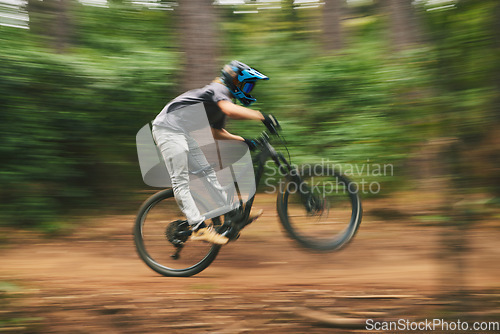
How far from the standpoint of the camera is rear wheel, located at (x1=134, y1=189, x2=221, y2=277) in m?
4.17

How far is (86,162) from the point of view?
625 centimetres

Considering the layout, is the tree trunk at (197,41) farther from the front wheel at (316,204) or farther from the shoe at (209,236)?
the shoe at (209,236)

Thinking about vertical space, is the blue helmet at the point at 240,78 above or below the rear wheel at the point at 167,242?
above

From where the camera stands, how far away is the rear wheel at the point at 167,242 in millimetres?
4172

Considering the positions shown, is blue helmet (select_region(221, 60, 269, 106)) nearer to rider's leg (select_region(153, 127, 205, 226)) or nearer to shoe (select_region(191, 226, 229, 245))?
rider's leg (select_region(153, 127, 205, 226))

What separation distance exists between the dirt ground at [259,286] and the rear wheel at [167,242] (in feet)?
0.49

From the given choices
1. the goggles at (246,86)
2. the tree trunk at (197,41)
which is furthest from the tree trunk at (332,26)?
the goggles at (246,86)

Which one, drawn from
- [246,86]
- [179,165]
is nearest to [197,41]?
[246,86]

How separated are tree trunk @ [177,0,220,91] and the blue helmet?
1456 mm

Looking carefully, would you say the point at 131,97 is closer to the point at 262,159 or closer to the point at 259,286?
the point at 262,159

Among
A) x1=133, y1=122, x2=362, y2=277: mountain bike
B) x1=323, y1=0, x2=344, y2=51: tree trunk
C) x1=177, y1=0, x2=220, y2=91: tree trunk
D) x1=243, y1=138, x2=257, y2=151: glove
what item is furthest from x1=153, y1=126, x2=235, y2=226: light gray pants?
x1=323, y1=0, x2=344, y2=51: tree trunk

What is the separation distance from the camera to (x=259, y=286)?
3.92 m

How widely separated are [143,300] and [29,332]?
862 mm

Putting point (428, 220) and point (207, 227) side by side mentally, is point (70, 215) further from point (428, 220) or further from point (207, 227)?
point (428, 220)
